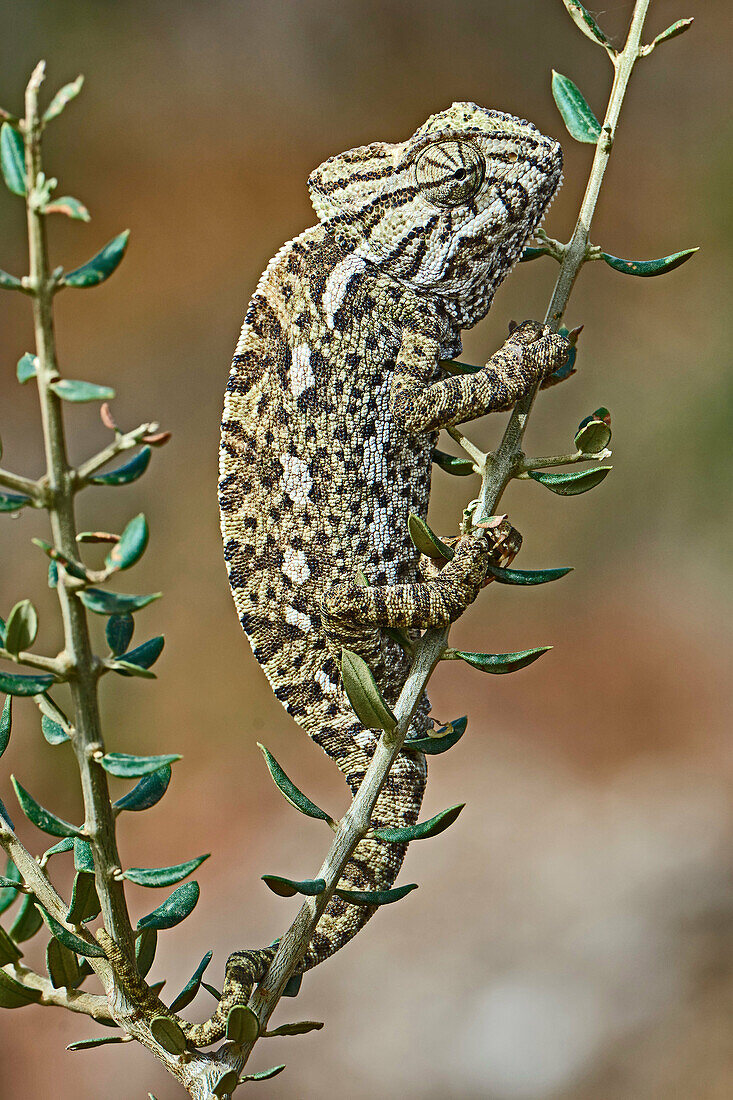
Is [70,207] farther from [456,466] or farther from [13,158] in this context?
[456,466]

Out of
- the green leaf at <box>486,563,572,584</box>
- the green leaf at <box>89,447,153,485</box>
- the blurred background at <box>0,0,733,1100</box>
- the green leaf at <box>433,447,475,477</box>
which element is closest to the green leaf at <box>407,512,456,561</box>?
the green leaf at <box>486,563,572,584</box>

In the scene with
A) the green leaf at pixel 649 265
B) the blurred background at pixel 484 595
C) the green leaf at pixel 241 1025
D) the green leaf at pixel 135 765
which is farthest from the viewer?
the blurred background at pixel 484 595

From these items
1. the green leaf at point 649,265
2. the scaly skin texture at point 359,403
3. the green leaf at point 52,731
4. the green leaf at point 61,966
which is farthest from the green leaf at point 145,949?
the green leaf at point 649,265

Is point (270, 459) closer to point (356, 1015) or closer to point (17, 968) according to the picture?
point (17, 968)

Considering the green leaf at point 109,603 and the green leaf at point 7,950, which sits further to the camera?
the green leaf at point 7,950

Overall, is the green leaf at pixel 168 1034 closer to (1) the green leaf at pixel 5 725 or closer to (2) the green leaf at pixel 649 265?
(1) the green leaf at pixel 5 725

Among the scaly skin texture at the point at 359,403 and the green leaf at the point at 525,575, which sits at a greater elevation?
the scaly skin texture at the point at 359,403

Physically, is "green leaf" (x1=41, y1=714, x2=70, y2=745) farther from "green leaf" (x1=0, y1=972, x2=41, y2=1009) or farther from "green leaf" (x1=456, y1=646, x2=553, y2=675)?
"green leaf" (x1=456, y1=646, x2=553, y2=675)
